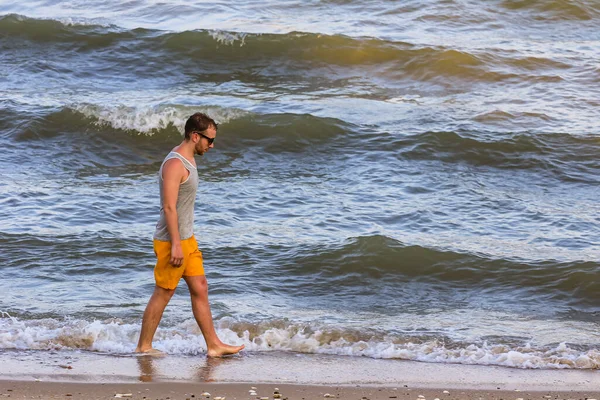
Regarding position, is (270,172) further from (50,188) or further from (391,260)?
(391,260)

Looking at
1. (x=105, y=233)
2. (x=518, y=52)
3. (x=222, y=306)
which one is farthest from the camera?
(x=518, y=52)

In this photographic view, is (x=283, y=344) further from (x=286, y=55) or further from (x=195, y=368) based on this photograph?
(x=286, y=55)

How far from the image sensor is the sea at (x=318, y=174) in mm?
7340

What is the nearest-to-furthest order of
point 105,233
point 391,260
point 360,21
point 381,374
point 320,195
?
1. point 381,374
2. point 391,260
3. point 105,233
4. point 320,195
5. point 360,21

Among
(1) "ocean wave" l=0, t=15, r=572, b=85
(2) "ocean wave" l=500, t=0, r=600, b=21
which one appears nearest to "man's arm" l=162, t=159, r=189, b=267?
(1) "ocean wave" l=0, t=15, r=572, b=85

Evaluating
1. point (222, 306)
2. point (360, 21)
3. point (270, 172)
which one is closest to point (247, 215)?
point (270, 172)

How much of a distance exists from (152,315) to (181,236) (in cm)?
60

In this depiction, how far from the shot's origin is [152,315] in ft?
21.1

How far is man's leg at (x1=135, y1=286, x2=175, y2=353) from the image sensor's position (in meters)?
6.40

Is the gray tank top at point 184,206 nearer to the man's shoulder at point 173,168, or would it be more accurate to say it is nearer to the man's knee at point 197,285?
the man's shoulder at point 173,168

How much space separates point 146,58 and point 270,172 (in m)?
5.91

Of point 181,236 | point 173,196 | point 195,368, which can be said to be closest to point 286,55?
point 181,236

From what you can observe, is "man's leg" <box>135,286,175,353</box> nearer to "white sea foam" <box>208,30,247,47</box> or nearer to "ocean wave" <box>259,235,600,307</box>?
"ocean wave" <box>259,235,600,307</box>

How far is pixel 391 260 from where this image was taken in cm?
887
